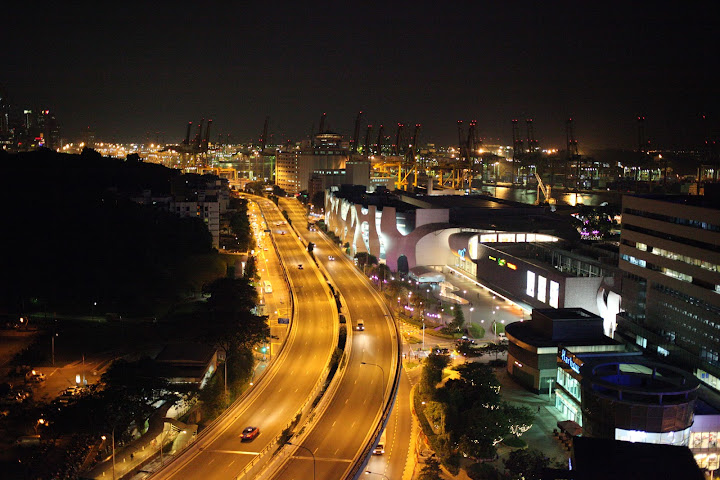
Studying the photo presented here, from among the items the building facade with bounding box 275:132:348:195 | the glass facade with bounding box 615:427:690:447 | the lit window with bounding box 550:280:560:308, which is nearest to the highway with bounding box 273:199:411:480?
the glass facade with bounding box 615:427:690:447

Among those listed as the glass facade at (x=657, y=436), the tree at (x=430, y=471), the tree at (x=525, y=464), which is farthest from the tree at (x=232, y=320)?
the glass facade at (x=657, y=436)

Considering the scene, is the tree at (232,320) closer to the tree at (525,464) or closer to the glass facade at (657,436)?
the tree at (525,464)

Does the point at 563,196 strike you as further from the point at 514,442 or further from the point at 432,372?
the point at 514,442

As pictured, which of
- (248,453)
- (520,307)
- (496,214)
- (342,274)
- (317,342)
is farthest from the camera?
(496,214)

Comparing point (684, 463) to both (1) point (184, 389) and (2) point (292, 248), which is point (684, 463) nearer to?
(1) point (184, 389)

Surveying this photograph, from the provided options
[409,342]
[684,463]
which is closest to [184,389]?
[409,342]
